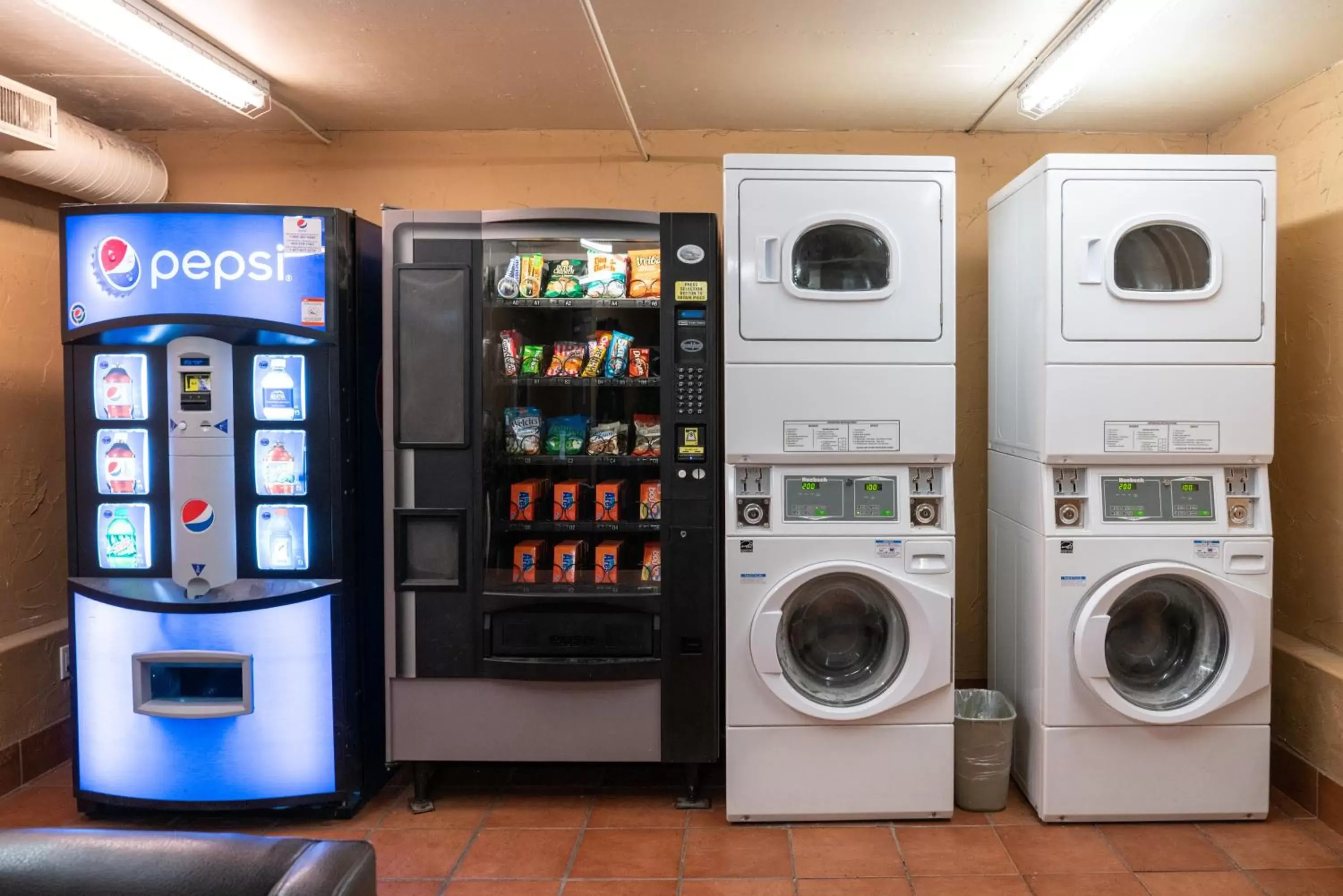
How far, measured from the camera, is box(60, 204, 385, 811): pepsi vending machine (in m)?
3.06

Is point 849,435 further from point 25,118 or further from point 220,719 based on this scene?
point 25,118

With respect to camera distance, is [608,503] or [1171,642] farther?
[608,503]

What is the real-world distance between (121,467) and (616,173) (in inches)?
90.4

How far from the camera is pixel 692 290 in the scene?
3.18 m

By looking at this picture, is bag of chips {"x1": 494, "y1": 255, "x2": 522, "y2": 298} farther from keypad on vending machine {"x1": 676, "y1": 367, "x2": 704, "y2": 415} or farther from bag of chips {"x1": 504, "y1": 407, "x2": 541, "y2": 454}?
keypad on vending machine {"x1": 676, "y1": 367, "x2": 704, "y2": 415}

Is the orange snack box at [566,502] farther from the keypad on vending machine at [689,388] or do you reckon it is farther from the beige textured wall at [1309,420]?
the beige textured wall at [1309,420]

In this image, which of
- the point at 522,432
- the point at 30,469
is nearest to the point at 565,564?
the point at 522,432

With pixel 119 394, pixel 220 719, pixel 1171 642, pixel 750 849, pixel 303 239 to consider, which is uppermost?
pixel 303 239

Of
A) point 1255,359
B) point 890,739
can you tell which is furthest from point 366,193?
point 1255,359

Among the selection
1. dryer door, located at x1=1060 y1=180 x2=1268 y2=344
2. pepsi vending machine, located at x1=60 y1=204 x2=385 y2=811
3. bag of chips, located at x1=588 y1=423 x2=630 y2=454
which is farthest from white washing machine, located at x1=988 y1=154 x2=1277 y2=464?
pepsi vending machine, located at x1=60 y1=204 x2=385 y2=811

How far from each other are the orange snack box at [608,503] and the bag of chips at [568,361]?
44 centimetres

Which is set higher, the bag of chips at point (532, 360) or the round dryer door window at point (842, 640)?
the bag of chips at point (532, 360)

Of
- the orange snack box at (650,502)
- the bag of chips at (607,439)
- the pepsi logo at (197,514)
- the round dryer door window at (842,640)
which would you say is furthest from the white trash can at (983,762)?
the pepsi logo at (197,514)

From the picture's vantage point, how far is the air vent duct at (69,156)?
306 centimetres
